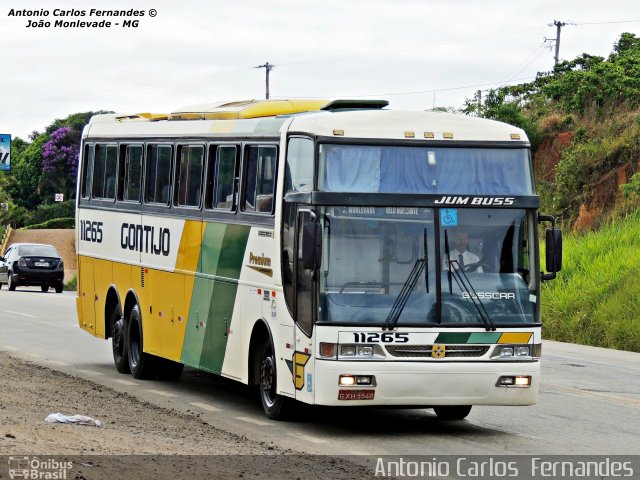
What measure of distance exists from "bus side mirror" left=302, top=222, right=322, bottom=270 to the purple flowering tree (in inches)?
4203

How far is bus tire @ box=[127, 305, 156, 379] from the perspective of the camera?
18562 mm

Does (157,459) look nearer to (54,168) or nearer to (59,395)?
(59,395)

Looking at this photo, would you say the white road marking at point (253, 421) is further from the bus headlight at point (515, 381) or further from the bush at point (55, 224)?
the bush at point (55, 224)

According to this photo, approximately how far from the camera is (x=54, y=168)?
119 m

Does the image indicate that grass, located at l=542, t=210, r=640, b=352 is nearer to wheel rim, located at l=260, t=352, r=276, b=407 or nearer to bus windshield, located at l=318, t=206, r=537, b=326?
wheel rim, located at l=260, t=352, r=276, b=407

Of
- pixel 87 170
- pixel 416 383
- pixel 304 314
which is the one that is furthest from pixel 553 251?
pixel 87 170

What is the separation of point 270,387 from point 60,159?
351ft

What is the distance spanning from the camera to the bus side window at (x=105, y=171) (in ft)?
65.7

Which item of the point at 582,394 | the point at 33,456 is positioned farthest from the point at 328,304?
the point at 582,394

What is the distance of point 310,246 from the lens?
1298cm

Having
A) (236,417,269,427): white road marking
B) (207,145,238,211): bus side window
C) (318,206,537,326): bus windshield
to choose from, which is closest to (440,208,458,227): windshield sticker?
(318,206,537,326): bus windshield

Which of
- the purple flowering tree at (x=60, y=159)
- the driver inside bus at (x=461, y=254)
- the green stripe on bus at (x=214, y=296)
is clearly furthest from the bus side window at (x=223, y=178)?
the purple flowering tree at (x=60, y=159)

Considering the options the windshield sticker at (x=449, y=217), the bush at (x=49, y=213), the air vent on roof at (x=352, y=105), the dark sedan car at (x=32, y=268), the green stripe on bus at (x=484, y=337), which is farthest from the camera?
the bush at (x=49, y=213)

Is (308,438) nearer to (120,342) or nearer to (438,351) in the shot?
(438,351)
